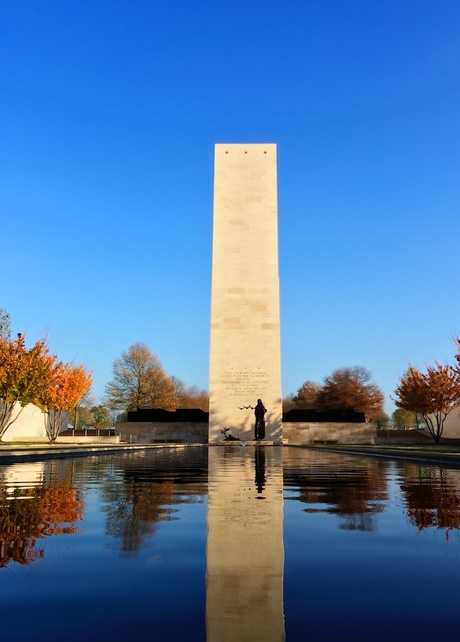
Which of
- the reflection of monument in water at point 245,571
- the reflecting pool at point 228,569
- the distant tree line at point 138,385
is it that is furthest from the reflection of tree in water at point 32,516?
the distant tree line at point 138,385

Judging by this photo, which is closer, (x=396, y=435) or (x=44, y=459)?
(x=44, y=459)

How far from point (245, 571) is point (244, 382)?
1387 inches

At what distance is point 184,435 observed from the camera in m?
42.5

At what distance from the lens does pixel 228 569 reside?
127 inches

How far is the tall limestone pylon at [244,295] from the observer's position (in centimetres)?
3775

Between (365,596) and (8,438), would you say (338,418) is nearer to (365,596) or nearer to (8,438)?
(8,438)

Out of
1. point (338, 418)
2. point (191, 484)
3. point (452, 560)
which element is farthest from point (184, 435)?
point (452, 560)

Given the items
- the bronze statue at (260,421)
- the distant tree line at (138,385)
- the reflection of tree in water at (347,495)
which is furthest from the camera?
the distant tree line at (138,385)

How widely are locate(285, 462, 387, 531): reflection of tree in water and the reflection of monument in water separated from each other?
0.65 metres

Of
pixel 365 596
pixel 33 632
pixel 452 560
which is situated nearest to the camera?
pixel 33 632

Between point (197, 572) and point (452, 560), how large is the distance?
5.66ft

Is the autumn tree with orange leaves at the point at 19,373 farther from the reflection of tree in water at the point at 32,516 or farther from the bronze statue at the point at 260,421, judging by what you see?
the reflection of tree in water at the point at 32,516

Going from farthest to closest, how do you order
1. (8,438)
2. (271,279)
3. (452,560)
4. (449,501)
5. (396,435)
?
(396,435) < (271,279) < (8,438) < (449,501) < (452,560)

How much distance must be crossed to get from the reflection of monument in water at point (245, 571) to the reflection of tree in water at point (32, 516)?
1.30 m
